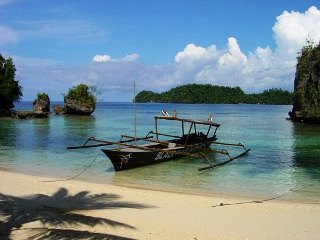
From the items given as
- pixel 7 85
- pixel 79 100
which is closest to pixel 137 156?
pixel 7 85

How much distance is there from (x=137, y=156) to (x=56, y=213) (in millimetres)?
8599

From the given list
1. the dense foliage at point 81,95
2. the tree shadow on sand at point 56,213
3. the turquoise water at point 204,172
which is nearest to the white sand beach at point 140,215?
the tree shadow on sand at point 56,213

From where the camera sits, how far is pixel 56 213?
1033 centimetres

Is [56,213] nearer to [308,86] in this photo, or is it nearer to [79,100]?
[308,86]

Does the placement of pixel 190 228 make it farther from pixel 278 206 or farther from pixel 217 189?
pixel 217 189

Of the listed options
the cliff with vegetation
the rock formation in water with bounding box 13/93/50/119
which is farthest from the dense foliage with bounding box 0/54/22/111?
the cliff with vegetation

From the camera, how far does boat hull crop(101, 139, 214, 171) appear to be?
17.9 m

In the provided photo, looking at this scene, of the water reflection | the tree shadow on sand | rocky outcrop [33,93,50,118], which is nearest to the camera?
the tree shadow on sand

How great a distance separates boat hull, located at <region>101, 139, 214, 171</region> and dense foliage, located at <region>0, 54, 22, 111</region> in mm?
46705

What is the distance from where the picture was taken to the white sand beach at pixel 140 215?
8.99 meters

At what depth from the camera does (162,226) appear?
9656 mm

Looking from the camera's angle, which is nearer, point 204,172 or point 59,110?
point 204,172

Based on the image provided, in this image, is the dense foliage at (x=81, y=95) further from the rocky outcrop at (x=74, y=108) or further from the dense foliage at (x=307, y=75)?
the dense foliage at (x=307, y=75)

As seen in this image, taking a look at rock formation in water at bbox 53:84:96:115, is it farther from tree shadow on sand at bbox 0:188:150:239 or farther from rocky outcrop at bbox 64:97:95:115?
tree shadow on sand at bbox 0:188:150:239
